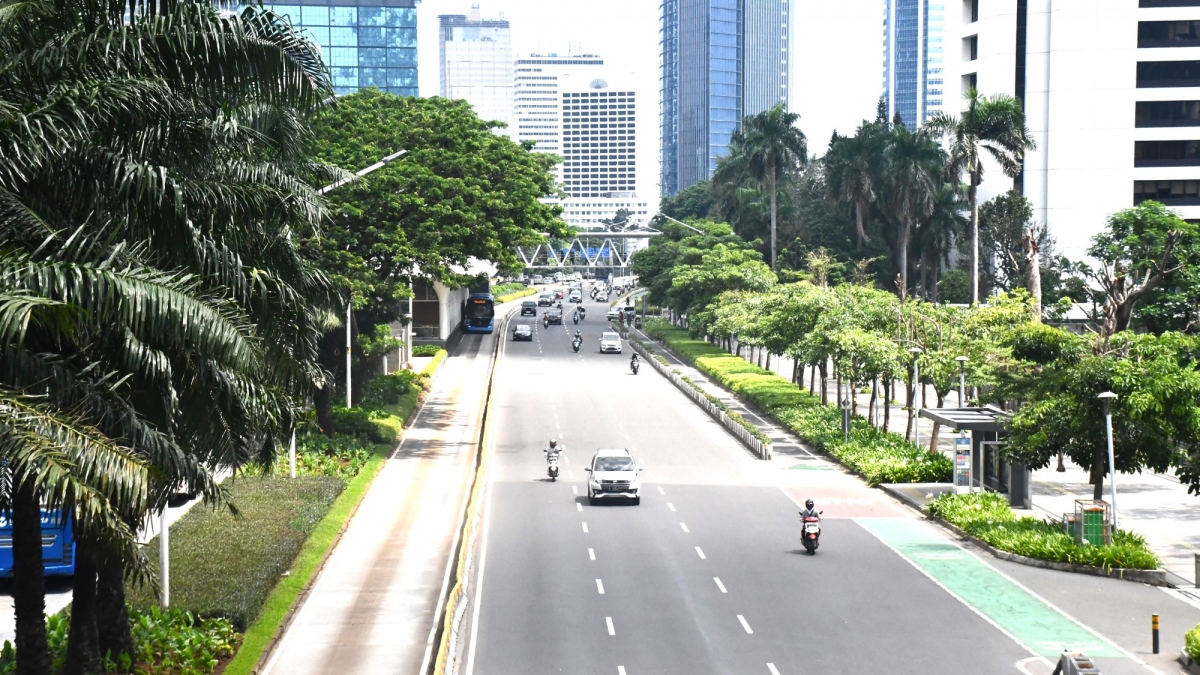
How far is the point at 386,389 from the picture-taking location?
61625mm

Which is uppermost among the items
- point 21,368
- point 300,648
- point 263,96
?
point 263,96

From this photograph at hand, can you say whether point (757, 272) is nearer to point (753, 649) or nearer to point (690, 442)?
point (690, 442)

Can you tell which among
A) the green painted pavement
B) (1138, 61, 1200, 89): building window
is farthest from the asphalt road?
(1138, 61, 1200, 89): building window

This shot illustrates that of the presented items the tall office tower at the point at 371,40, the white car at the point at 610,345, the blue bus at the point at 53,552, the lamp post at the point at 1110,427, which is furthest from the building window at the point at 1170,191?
the tall office tower at the point at 371,40

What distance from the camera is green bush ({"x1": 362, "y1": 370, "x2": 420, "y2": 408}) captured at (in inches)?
2333

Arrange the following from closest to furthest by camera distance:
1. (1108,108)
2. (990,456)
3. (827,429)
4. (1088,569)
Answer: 1. (1088,569)
2. (990,456)
3. (827,429)
4. (1108,108)

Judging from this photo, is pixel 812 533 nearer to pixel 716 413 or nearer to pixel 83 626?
pixel 83 626

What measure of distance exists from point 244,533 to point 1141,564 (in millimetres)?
20938

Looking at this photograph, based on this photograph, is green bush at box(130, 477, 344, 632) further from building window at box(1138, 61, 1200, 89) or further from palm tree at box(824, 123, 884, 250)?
palm tree at box(824, 123, 884, 250)

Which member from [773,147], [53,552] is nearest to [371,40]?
[773,147]

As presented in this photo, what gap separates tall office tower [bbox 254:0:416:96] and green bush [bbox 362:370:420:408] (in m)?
90.7

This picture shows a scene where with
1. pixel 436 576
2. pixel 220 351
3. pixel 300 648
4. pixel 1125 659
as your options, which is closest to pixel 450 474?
pixel 436 576

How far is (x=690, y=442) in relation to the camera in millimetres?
54875

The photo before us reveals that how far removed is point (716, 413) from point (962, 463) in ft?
73.6
